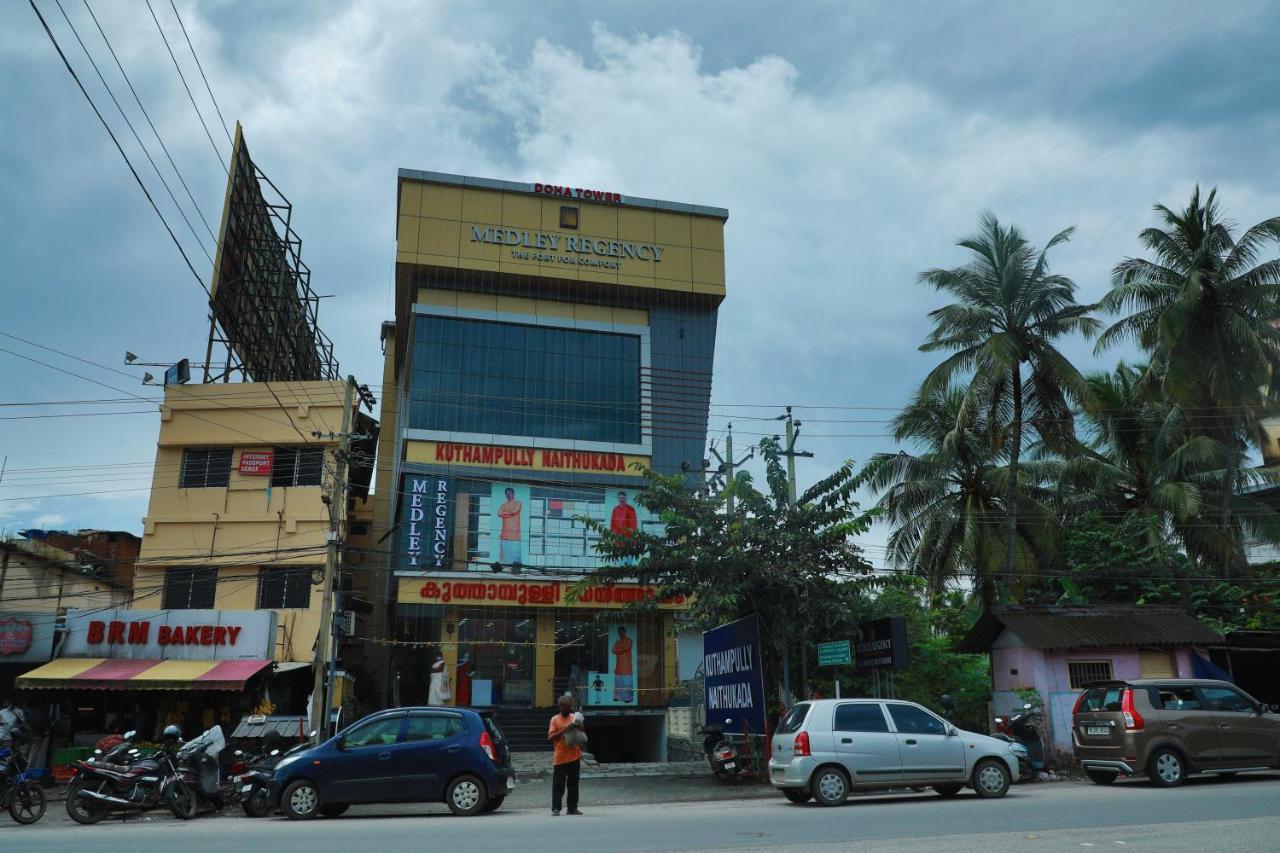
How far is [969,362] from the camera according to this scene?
93.7ft

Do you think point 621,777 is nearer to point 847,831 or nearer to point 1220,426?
point 847,831

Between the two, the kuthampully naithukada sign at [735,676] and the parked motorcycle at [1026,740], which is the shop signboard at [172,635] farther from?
the parked motorcycle at [1026,740]

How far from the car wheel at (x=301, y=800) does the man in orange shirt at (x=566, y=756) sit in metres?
3.44

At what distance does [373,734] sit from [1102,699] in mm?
11741

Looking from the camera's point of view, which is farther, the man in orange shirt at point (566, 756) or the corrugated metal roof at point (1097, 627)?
the corrugated metal roof at point (1097, 627)

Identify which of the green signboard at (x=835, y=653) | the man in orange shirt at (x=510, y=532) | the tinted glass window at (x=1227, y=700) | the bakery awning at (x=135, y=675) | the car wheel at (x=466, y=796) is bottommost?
the car wheel at (x=466, y=796)

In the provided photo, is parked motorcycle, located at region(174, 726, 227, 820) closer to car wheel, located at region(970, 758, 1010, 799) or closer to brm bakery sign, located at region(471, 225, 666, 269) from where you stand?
car wheel, located at region(970, 758, 1010, 799)

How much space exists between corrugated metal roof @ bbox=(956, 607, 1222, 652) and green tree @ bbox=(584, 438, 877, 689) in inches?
147

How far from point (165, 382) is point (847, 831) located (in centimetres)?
2635

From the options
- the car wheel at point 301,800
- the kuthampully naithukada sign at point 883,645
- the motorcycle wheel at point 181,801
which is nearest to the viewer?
the car wheel at point 301,800

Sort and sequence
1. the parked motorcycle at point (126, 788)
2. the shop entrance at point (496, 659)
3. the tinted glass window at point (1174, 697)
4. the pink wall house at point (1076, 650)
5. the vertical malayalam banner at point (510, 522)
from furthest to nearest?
the vertical malayalam banner at point (510, 522), the shop entrance at point (496, 659), the pink wall house at point (1076, 650), the tinted glass window at point (1174, 697), the parked motorcycle at point (126, 788)

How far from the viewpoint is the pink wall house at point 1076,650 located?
20.0 metres

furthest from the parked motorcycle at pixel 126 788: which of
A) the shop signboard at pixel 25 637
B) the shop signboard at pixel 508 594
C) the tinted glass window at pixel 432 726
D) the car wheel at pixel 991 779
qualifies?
the shop signboard at pixel 508 594

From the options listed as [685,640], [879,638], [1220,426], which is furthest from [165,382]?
[1220,426]
